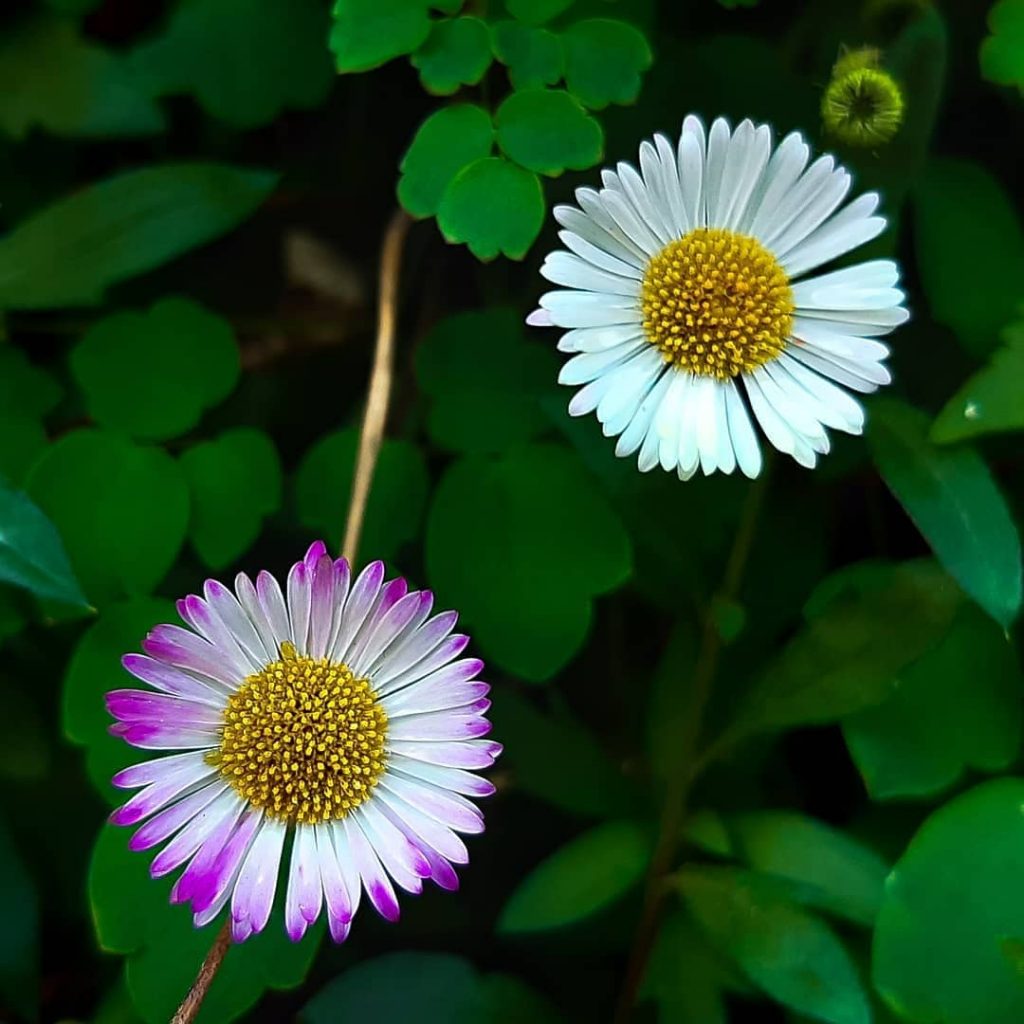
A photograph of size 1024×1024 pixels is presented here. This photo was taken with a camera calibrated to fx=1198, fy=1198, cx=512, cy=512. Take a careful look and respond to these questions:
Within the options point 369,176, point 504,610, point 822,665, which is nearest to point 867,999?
point 822,665

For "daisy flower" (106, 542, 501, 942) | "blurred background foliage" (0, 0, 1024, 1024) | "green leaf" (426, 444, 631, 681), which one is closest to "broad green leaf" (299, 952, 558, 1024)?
"blurred background foliage" (0, 0, 1024, 1024)

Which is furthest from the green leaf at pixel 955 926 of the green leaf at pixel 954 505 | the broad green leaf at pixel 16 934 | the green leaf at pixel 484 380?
the broad green leaf at pixel 16 934

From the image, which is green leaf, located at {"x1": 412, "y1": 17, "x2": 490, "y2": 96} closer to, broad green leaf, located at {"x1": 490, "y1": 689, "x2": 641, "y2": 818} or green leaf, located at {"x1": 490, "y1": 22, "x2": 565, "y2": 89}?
green leaf, located at {"x1": 490, "y1": 22, "x2": 565, "y2": 89}

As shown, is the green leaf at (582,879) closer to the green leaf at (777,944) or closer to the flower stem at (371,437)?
Answer: the green leaf at (777,944)

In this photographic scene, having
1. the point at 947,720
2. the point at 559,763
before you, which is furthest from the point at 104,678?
the point at 947,720

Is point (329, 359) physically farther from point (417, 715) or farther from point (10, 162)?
point (417, 715)

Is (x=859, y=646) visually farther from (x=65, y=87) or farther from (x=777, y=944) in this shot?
(x=65, y=87)

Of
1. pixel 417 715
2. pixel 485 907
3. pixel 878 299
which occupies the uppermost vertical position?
pixel 878 299
